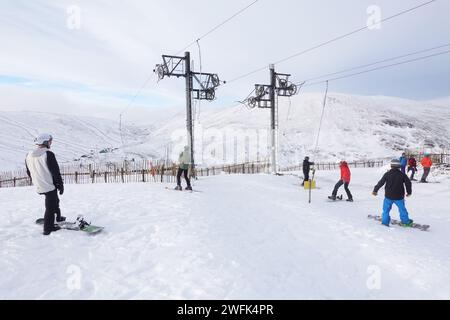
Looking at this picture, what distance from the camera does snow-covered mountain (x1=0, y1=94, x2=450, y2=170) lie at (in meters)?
55.2

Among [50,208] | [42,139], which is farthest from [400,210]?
[42,139]

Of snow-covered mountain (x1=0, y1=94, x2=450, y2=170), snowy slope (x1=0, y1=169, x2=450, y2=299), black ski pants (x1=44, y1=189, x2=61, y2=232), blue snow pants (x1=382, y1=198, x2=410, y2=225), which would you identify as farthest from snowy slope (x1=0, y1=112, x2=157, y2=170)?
blue snow pants (x1=382, y1=198, x2=410, y2=225)

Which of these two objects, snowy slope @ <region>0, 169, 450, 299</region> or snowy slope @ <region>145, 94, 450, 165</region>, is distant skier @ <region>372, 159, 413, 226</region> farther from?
snowy slope @ <region>145, 94, 450, 165</region>

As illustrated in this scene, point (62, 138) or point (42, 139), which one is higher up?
point (62, 138)

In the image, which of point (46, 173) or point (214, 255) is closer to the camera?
point (214, 255)

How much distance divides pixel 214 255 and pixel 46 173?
4.07 meters

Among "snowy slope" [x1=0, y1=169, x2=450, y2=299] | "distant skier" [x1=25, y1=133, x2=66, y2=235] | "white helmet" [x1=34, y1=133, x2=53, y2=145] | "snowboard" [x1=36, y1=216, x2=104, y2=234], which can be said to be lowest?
"snowy slope" [x1=0, y1=169, x2=450, y2=299]

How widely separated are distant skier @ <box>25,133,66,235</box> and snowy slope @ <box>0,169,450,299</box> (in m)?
0.53

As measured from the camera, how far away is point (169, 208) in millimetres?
9234

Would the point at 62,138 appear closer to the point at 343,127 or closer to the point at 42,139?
the point at 42,139

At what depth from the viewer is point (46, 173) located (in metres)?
6.34

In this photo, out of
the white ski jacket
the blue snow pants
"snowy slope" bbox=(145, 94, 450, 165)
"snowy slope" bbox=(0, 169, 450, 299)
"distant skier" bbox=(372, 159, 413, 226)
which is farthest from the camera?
"snowy slope" bbox=(145, 94, 450, 165)

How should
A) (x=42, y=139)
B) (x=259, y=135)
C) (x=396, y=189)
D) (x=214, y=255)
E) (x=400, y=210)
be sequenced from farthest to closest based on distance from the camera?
1. (x=259, y=135)
2. (x=400, y=210)
3. (x=396, y=189)
4. (x=42, y=139)
5. (x=214, y=255)

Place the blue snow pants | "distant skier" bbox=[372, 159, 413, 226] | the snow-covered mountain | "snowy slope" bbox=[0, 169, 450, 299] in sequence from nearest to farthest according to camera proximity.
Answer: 1. "snowy slope" bbox=[0, 169, 450, 299]
2. "distant skier" bbox=[372, 159, 413, 226]
3. the blue snow pants
4. the snow-covered mountain
